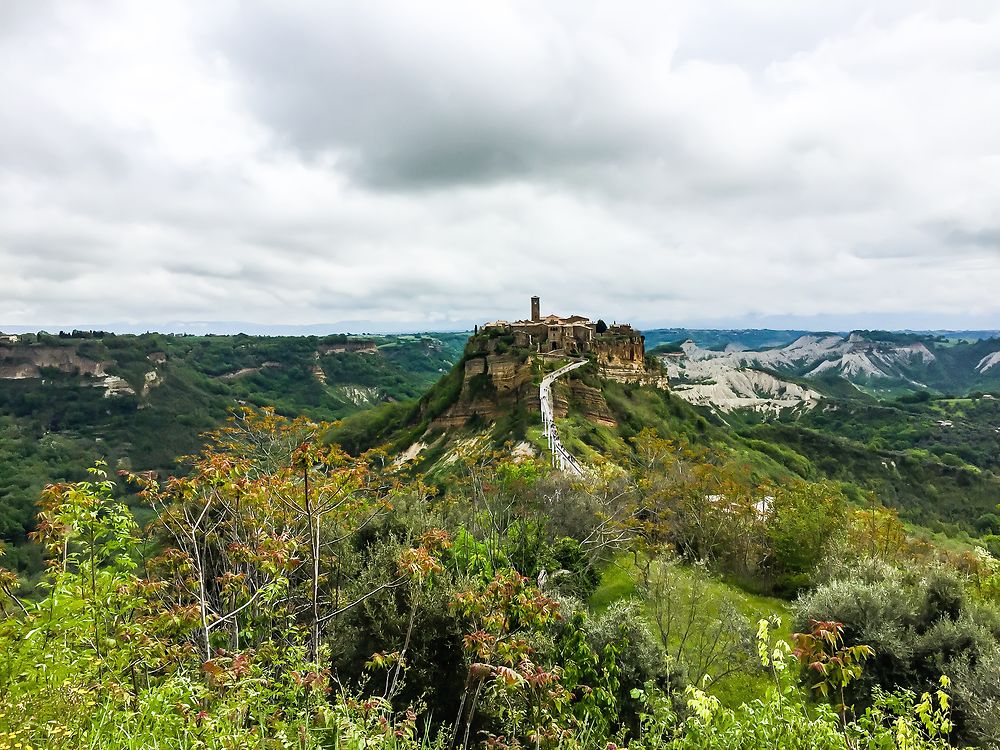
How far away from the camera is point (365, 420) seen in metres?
113

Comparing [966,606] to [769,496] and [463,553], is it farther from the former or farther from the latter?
[769,496]

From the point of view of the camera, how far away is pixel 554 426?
63.2 m

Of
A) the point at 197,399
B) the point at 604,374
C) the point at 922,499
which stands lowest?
the point at 922,499

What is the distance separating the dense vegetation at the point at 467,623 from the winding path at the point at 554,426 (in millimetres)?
12138

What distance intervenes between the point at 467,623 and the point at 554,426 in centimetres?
5131

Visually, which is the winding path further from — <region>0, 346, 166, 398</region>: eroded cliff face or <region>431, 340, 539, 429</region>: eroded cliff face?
<region>0, 346, 166, 398</region>: eroded cliff face

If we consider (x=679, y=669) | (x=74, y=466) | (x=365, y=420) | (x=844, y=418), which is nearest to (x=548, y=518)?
(x=679, y=669)

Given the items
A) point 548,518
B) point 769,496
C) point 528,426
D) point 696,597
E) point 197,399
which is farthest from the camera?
point 197,399

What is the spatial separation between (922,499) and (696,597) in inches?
4954

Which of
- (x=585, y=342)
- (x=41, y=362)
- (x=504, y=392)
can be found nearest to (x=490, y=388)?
(x=504, y=392)

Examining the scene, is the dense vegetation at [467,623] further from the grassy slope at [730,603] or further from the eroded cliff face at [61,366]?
the eroded cliff face at [61,366]

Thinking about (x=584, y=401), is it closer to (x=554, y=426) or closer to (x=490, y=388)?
(x=490, y=388)

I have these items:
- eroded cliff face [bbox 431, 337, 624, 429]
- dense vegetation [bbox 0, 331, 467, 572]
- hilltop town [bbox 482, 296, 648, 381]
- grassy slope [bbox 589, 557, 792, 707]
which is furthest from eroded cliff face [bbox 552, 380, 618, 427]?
dense vegetation [bbox 0, 331, 467, 572]

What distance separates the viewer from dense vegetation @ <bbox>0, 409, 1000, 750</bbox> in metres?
6.86
